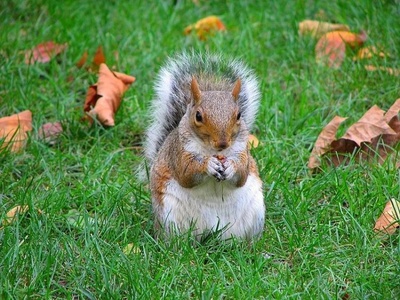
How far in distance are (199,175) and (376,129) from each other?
35.8 inches

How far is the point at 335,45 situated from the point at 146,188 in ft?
4.35

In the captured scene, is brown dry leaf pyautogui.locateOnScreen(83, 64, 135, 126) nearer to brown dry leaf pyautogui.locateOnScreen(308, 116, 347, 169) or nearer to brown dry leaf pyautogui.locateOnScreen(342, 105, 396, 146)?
brown dry leaf pyautogui.locateOnScreen(308, 116, 347, 169)

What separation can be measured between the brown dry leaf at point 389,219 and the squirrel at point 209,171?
0.37 meters

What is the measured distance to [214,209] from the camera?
262cm

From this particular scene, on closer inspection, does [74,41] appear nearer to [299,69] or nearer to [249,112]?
[299,69]

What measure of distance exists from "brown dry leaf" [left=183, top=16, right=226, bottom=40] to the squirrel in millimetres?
1376

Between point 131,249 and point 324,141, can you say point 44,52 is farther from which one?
point 131,249

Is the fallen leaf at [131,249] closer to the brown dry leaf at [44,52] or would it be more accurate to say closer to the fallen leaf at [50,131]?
the fallen leaf at [50,131]

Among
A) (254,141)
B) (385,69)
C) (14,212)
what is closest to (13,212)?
(14,212)

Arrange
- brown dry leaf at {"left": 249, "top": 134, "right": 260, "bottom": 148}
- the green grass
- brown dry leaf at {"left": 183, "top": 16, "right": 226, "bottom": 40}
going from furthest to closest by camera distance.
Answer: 1. brown dry leaf at {"left": 183, "top": 16, "right": 226, "bottom": 40}
2. brown dry leaf at {"left": 249, "top": 134, "right": 260, "bottom": 148}
3. the green grass

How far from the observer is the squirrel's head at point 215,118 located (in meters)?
2.48

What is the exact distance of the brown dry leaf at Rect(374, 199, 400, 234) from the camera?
8.70 ft

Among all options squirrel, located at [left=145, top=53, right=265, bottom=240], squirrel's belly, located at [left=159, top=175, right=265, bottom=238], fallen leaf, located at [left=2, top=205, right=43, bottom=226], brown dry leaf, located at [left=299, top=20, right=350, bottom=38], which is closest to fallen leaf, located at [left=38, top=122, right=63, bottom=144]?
fallen leaf, located at [left=2, top=205, right=43, bottom=226]

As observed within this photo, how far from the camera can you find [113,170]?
3205 millimetres
